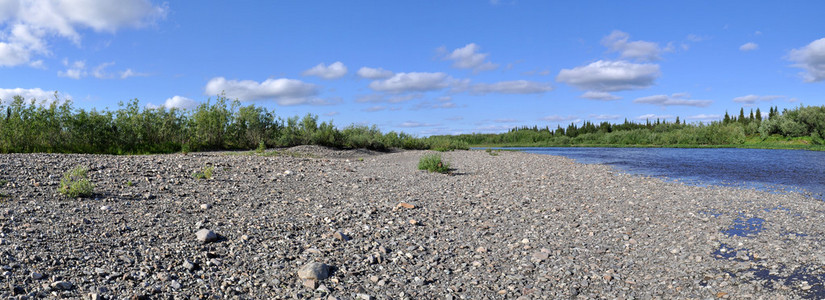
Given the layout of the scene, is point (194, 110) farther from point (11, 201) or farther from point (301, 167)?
point (11, 201)

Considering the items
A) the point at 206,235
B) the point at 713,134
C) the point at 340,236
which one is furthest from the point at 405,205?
the point at 713,134

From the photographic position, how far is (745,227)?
10.7 metres

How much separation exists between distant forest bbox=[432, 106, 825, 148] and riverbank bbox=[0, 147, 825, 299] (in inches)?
1852

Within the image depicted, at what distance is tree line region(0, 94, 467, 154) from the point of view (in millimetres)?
25719

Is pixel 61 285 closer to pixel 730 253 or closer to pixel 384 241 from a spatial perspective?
pixel 384 241

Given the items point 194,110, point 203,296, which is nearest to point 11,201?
point 203,296

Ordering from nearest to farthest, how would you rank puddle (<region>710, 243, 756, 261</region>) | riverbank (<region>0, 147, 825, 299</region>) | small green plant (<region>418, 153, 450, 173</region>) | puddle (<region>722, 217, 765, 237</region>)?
riverbank (<region>0, 147, 825, 299</region>) < puddle (<region>710, 243, 756, 261</region>) < puddle (<region>722, 217, 765, 237</region>) < small green plant (<region>418, 153, 450, 173</region>)

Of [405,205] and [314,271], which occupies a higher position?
[405,205]

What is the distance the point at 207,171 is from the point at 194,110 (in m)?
22.8

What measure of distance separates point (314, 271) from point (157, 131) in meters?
30.8

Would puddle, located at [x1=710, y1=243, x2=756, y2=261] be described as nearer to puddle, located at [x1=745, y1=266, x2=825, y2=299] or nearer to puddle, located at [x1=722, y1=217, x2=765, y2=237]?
puddle, located at [x1=745, y1=266, x2=825, y2=299]

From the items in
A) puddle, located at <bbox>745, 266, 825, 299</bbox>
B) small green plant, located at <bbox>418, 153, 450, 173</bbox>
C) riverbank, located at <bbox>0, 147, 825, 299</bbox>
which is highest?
small green plant, located at <bbox>418, 153, 450, 173</bbox>

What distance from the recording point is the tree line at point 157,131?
25.7 m

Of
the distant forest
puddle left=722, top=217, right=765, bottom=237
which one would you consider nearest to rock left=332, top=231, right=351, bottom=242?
puddle left=722, top=217, right=765, bottom=237
